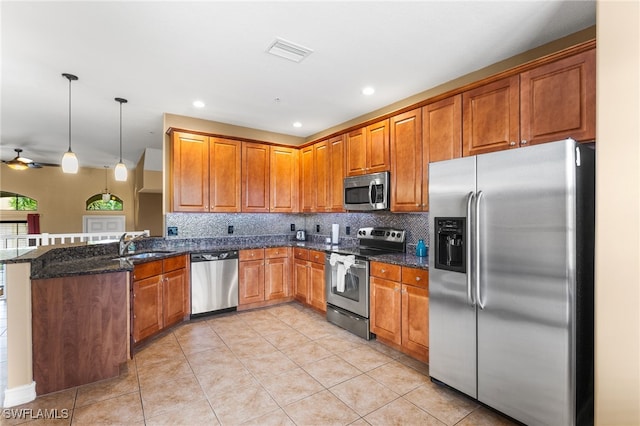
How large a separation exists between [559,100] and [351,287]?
2552mm

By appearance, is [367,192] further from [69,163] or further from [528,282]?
[69,163]

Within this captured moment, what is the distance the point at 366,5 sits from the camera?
1984 millimetres

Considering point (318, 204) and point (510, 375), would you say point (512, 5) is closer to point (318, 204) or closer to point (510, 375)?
point (510, 375)

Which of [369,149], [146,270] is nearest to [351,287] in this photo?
[369,149]

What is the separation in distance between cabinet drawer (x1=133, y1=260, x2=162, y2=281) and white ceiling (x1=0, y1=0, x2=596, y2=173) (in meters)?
1.94

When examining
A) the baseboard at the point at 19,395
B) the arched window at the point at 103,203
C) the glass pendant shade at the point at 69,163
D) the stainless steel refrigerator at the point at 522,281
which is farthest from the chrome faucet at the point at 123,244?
the arched window at the point at 103,203

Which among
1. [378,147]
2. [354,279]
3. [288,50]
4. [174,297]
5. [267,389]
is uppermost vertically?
[288,50]

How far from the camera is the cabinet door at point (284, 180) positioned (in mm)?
4918

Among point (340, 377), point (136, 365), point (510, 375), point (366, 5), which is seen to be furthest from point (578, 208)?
point (136, 365)

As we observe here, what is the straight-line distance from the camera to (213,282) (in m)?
4.09

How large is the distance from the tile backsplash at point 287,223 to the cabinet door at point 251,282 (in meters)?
0.79

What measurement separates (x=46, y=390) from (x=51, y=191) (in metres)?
→ 8.30

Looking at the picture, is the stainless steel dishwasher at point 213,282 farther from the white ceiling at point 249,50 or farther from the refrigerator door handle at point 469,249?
the refrigerator door handle at point 469,249

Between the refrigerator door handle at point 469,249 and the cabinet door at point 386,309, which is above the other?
the refrigerator door handle at point 469,249
